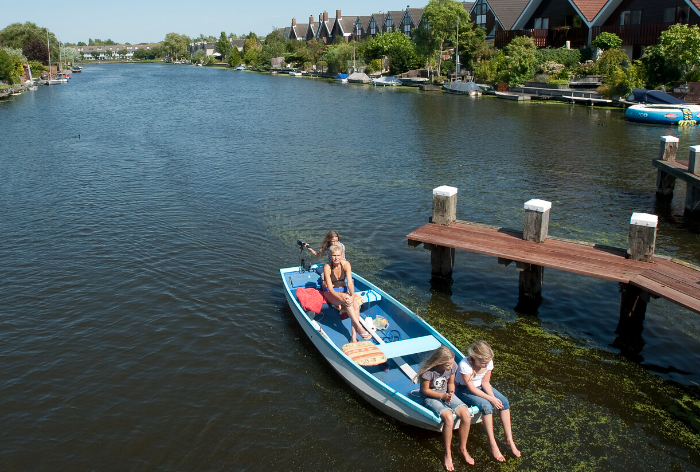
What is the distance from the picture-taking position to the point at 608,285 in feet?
51.9

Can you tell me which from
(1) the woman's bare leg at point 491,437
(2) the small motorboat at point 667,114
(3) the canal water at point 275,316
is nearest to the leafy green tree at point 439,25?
(2) the small motorboat at point 667,114

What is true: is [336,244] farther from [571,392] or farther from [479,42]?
[479,42]

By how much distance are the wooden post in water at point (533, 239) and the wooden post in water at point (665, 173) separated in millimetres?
11650

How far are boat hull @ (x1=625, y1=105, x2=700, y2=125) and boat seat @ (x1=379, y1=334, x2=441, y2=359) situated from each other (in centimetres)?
3901

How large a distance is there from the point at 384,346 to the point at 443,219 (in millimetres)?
5742

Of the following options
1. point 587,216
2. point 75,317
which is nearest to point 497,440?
point 75,317

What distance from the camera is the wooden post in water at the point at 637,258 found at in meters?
13.0

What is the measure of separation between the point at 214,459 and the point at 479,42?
7431cm

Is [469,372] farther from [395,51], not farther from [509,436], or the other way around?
[395,51]

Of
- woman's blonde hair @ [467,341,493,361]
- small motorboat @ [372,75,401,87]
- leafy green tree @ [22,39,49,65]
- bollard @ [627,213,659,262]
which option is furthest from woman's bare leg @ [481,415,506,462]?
leafy green tree @ [22,39,49,65]

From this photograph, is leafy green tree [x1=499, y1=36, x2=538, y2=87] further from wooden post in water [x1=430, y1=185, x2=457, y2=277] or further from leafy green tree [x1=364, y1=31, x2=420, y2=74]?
wooden post in water [x1=430, y1=185, x2=457, y2=277]

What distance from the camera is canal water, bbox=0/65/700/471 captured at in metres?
9.98

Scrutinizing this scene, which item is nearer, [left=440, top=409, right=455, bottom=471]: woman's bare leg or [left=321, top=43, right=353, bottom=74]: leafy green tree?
[left=440, top=409, right=455, bottom=471]: woman's bare leg

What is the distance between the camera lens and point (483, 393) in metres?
9.21
